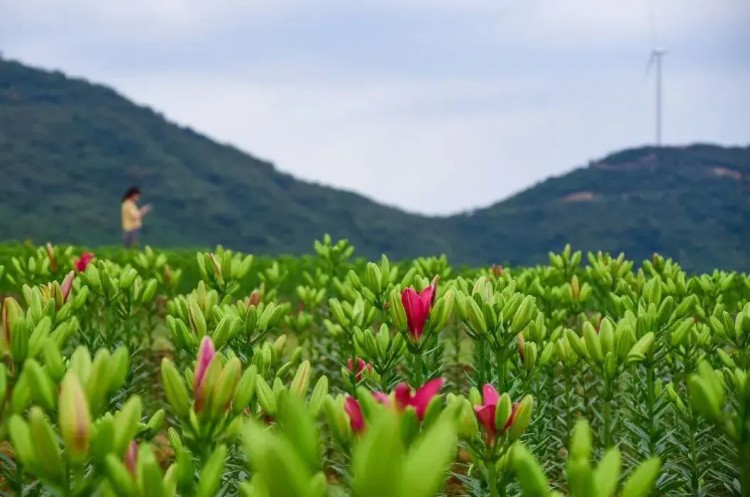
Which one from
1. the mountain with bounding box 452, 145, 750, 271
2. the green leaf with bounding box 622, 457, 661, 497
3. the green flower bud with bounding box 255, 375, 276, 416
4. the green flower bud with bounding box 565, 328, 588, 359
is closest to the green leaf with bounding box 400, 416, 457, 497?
the green leaf with bounding box 622, 457, 661, 497

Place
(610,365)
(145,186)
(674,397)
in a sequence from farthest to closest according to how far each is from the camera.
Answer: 1. (145,186)
2. (674,397)
3. (610,365)

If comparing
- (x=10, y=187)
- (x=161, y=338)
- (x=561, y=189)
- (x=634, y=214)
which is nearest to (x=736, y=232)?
(x=634, y=214)

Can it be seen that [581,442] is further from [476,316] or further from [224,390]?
[476,316]

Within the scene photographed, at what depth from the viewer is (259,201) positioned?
344 feet

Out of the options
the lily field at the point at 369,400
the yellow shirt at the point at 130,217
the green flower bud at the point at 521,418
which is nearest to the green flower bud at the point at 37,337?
the lily field at the point at 369,400

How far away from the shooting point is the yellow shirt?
1802 cm

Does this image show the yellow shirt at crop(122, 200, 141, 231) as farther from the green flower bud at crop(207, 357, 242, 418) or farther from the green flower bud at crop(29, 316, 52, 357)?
the green flower bud at crop(207, 357, 242, 418)

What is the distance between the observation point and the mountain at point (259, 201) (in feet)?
292

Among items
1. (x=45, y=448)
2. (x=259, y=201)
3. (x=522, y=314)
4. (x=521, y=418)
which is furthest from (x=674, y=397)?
(x=259, y=201)

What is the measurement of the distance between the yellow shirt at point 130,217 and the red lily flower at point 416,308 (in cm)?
1614

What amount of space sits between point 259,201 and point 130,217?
87224mm

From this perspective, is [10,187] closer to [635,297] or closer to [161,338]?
[161,338]

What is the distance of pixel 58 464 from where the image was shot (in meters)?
1.43

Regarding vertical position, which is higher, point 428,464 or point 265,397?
point 428,464
